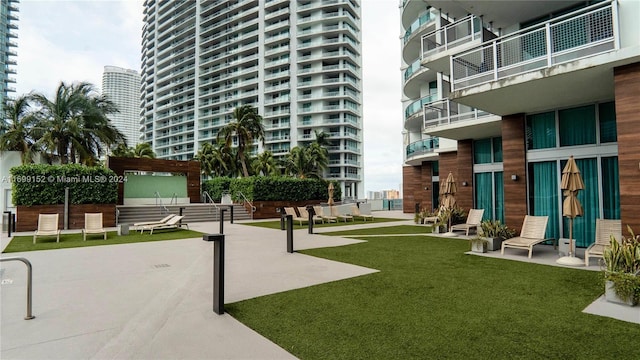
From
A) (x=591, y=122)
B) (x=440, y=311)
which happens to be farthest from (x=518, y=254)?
(x=440, y=311)

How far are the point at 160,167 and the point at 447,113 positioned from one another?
20261 mm

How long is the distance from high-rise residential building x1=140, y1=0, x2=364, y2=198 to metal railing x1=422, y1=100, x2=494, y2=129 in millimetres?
46457

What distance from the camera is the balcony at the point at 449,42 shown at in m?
→ 14.9

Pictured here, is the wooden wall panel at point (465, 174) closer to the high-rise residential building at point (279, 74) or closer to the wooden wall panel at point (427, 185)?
the wooden wall panel at point (427, 185)

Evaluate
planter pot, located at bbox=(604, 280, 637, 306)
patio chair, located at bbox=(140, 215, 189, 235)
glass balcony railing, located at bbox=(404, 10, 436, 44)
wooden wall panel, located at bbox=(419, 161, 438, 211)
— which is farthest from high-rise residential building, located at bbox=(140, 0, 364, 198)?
planter pot, located at bbox=(604, 280, 637, 306)

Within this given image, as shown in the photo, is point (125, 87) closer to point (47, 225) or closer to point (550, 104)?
point (47, 225)

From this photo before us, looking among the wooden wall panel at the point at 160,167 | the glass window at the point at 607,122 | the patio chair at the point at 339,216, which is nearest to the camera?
the glass window at the point at 607,122

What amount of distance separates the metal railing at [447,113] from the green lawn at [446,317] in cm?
817

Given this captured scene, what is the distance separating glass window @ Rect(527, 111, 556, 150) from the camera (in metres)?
10.5

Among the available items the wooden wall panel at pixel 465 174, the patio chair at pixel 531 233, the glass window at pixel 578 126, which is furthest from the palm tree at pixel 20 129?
the glass window at pixel 578 126

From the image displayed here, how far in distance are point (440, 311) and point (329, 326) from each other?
1.62m

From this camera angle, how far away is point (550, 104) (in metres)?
10.1

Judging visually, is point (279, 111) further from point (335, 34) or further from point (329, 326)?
point (329, 326)

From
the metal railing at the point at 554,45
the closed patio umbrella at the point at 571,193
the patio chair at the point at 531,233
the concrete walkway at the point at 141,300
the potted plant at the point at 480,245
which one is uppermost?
the metal railing at the point at 554,45
